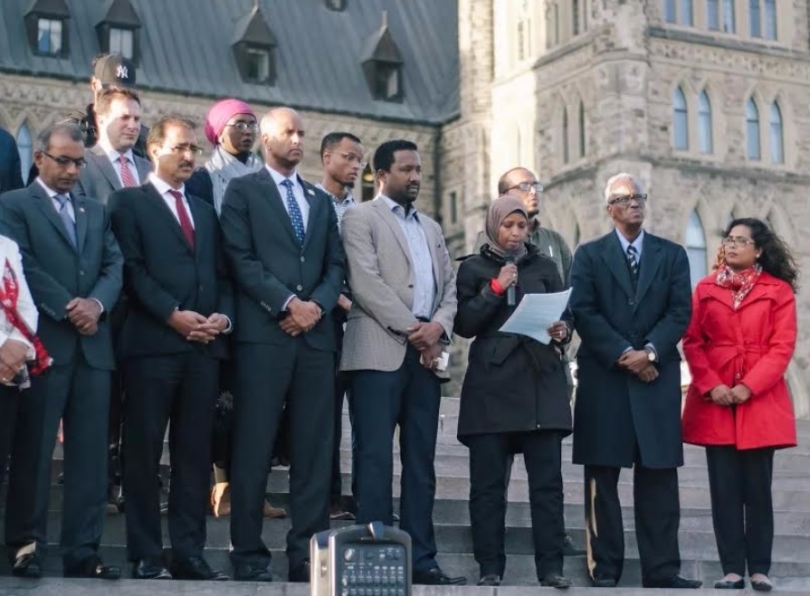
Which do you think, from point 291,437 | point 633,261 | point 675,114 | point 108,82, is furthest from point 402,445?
point 675,114

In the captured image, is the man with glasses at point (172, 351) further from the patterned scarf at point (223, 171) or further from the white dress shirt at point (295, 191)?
the patterned scarf at point (223, 171)

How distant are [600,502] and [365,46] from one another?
2913 centimetres

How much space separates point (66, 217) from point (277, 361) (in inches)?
→ 43.5

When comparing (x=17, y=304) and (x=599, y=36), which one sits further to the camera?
(x=599, y=36)

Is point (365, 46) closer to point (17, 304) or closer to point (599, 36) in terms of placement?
point (599, 36)

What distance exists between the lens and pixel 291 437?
26.1ft

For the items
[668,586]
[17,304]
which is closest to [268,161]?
[17,304]

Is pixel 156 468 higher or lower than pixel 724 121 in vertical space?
Answer: lower

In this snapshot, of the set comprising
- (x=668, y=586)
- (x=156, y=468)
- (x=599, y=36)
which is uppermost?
(x=599, y=36)

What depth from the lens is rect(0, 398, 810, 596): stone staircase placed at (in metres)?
7.36

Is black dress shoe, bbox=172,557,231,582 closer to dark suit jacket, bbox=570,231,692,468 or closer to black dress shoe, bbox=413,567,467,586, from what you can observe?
black dress shoe, bbox=413,567,467,586

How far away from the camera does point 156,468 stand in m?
7.81

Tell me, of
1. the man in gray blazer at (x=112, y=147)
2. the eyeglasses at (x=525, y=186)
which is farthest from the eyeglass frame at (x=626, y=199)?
the man in gray blazer at (x=112, y=147)

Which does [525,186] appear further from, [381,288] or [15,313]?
[15,313]
